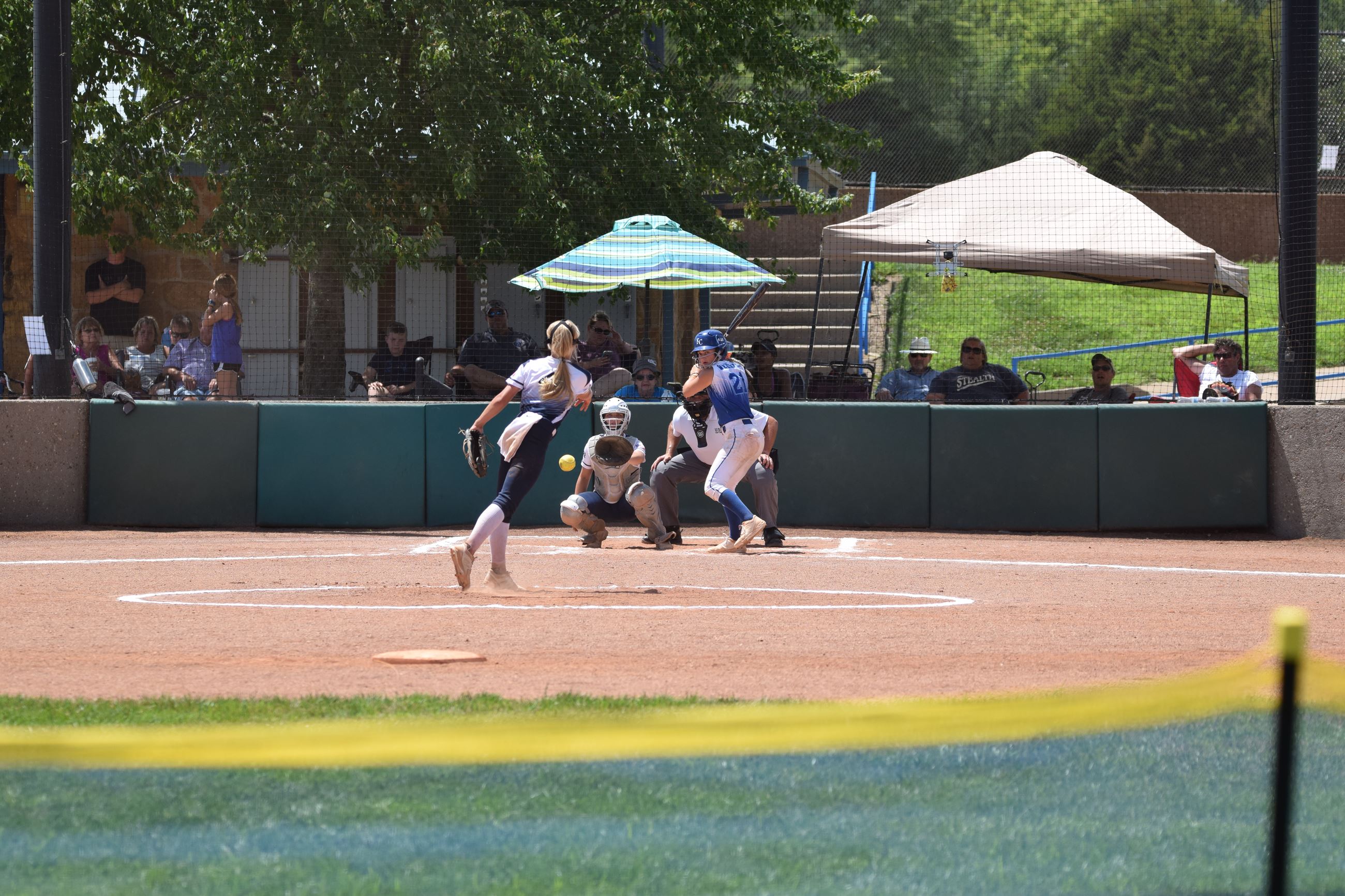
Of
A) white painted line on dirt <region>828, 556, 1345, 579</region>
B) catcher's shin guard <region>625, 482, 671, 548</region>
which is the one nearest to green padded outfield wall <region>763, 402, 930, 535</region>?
catcher's shin guard <region>625, 482, 671, 548</region>

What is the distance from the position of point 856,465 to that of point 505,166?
5714 mm

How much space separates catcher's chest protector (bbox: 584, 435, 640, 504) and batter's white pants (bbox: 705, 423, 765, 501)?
25.6 inches

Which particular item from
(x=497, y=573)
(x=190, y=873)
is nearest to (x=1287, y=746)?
(x=190, y=873)

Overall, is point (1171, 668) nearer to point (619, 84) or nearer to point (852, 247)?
point (852, 247)

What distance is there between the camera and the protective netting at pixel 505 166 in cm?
1566

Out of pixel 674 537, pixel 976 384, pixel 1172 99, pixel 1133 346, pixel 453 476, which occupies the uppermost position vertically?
pixel 1172 99

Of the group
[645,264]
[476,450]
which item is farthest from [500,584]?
[645,264]

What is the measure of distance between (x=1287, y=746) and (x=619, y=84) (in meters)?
16.1

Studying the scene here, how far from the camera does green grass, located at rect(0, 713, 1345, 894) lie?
3.94 m

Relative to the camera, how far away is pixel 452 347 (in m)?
18.6

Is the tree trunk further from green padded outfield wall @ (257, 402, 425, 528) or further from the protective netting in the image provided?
green padded outfield wall @ (257, 402, 425, 528)

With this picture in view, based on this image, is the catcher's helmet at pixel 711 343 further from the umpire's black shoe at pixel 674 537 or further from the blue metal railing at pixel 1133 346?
the blue metal railing at pixel 1133 346

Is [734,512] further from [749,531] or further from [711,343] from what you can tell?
[711,343]

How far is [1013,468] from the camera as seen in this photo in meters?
14.0
